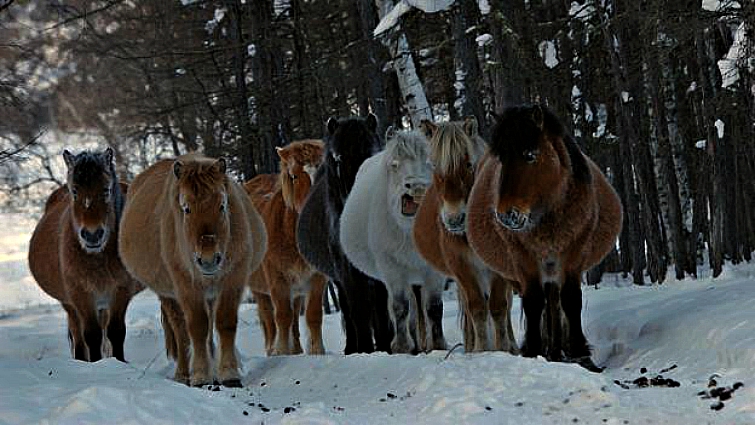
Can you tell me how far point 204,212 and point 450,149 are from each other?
2140 mm

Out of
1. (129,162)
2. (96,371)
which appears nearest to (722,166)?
(96,371)

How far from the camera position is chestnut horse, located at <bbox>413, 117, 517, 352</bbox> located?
7.48m

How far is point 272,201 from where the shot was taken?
11.7 m

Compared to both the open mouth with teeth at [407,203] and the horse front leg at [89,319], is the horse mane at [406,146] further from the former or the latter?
the horse front leg at [89,319]

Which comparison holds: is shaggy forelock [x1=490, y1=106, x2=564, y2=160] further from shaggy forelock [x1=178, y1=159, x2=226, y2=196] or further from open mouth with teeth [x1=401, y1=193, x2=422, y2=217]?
shaggy forelock [x1=178, y1=159, x2=226, y2=196]

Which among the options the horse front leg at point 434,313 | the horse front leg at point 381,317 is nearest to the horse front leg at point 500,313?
the horse front leg at point 434,313

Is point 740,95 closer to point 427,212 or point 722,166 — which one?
point 722,166

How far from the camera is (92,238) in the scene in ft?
30.1

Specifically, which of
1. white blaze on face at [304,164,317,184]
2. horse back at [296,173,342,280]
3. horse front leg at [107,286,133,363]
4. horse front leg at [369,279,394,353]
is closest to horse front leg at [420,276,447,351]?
horse front leg at [369,279,394,353]

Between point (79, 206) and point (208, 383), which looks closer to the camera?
point (208, 383)

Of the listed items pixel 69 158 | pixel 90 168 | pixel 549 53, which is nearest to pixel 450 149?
pixel 90 168

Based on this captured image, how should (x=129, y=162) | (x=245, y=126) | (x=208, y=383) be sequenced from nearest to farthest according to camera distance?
(x=208, y=383) → (x=245, y=126) → (x=129, y=162)

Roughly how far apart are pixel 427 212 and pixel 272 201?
13.4 feet

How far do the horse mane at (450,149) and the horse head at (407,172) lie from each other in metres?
0.33
